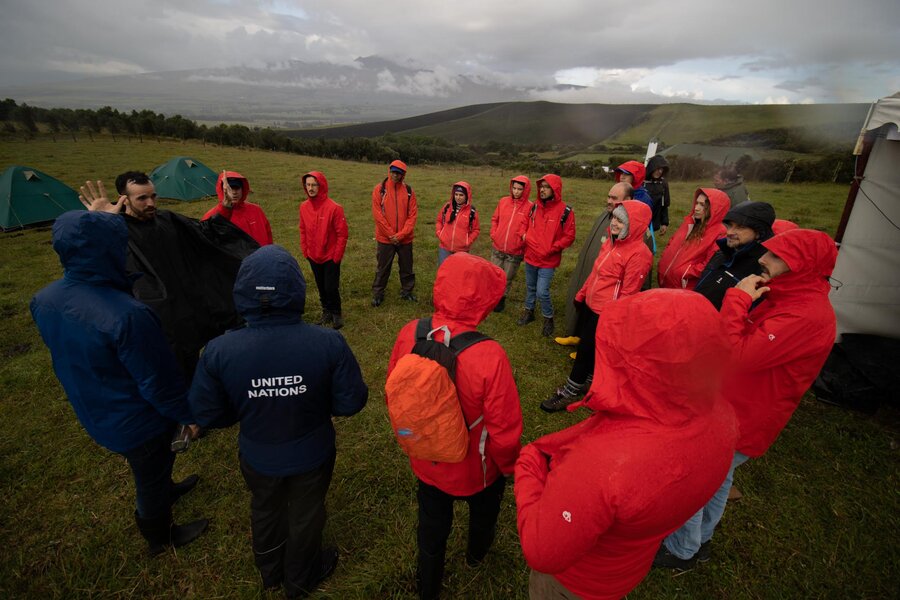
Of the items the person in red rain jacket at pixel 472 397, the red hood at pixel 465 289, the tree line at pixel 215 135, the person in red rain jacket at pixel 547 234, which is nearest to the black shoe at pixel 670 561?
the person in red rain jacket at pixel 472 397

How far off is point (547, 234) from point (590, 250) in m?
0.80

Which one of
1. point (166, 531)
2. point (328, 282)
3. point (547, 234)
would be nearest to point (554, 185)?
point (547, 234)

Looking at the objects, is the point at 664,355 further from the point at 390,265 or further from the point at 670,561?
the point at 390,265

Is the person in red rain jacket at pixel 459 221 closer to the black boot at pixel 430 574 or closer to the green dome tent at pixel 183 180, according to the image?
the black boot at pixel 430 574

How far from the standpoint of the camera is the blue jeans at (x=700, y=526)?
288 cm

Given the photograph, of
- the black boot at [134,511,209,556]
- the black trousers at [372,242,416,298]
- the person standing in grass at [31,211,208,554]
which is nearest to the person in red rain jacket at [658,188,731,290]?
the black trousers at [372,242,416,298]

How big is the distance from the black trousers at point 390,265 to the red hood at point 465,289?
5343 mm

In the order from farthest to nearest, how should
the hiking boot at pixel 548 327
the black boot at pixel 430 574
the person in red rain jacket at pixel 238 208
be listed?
the hiking boot at pixel 548 327, the person in red rain jacket at pixel 238 208, the black boot at pixel 430 574

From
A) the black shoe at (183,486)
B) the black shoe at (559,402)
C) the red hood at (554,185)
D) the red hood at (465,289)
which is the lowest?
the black shoe at (183,486)

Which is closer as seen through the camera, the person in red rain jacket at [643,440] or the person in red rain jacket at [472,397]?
the person in red rain jacket at [643,440]

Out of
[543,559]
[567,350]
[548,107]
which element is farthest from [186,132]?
[548,107]

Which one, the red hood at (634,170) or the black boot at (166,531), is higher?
the red hood at (634,170)

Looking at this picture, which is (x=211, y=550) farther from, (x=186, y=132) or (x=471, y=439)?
(x=186, y=132)

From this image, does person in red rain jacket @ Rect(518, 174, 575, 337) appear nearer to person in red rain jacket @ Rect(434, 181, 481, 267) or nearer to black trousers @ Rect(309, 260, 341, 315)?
person in red rain jacket @ Rect(434, 181, 481, 267)
